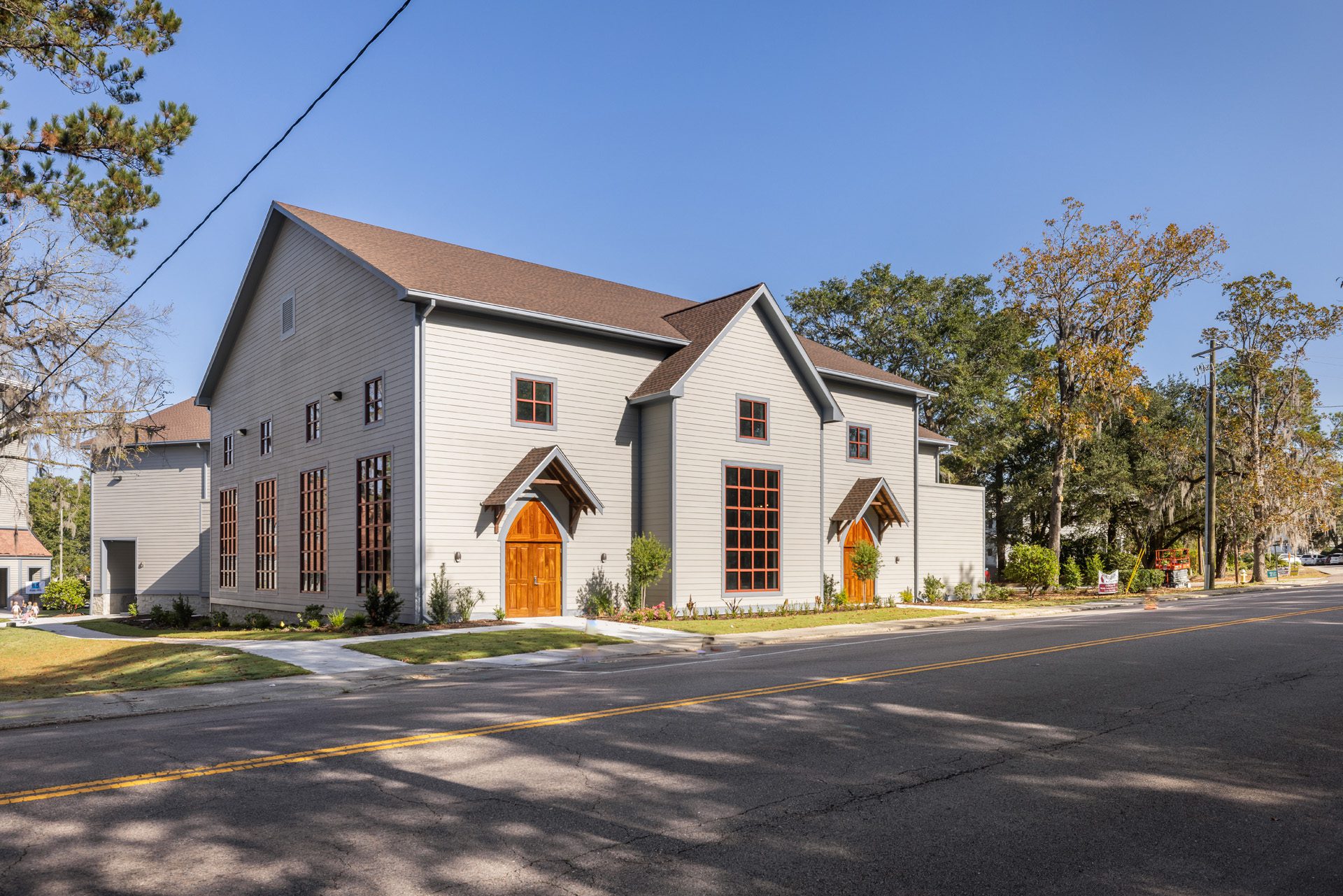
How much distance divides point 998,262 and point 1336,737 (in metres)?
31.6

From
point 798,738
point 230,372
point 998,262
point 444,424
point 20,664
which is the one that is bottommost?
point 20,664

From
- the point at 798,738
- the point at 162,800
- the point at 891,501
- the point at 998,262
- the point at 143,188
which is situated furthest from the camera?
the point at 998,262

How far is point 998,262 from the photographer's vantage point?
3762 cm

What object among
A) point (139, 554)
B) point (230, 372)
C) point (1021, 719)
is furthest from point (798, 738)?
point (139, 554)

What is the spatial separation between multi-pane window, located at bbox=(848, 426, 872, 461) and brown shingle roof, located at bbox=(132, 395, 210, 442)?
25382 millimetres

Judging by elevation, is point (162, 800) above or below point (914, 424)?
below

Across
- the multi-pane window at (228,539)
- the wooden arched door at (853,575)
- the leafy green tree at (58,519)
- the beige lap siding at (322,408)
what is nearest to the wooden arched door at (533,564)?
the beige lap siding at (322,408)

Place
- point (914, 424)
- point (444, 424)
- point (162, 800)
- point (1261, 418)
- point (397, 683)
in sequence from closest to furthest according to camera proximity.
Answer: point (162, 800), point (397, 683), point (444, 424), point (914, 424), point (1261, 418)

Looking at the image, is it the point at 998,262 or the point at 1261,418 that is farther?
the point at 1261,418

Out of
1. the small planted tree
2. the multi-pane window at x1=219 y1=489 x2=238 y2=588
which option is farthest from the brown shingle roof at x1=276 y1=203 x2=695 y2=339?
the multi-pane window at x1=219 y1=489 x2=238 y2=588

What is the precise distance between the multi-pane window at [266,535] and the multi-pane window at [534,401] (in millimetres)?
10003

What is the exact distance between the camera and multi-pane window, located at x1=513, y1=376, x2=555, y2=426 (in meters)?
23.1

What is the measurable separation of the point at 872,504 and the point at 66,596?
37730 mm

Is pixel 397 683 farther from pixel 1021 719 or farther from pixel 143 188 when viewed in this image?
pixel 143 188
